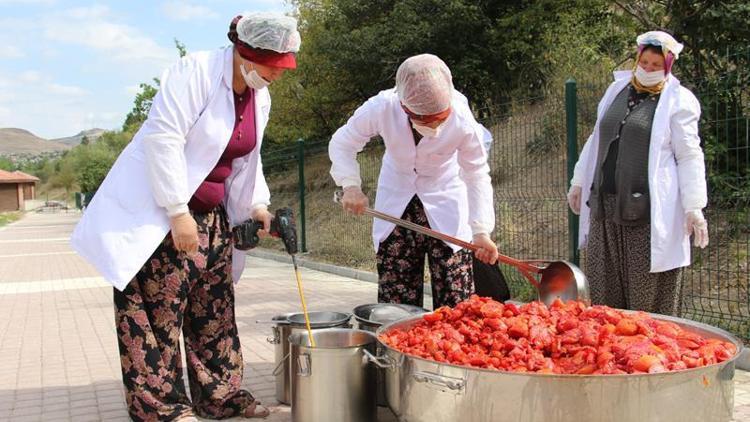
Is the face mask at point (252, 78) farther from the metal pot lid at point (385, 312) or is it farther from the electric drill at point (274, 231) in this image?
the metal pot lid at point (385, 312)

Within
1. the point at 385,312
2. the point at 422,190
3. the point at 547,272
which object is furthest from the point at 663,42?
the point at 385,312

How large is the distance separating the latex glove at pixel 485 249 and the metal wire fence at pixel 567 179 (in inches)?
94.2

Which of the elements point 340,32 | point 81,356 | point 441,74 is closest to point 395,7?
point 340,32

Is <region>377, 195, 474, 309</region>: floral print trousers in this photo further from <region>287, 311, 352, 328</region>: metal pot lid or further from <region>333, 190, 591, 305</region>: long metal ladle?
<region>287, 311, 352, 328</region>: metal pot lid

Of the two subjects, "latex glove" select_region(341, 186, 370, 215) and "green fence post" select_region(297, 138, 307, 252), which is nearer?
"latex glove" select_region(341, 186, 370, 215)

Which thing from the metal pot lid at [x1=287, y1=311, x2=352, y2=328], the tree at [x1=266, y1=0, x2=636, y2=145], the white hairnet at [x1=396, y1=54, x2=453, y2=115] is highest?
the tree at [x1=266, y1=0, x2=636, y2=145]

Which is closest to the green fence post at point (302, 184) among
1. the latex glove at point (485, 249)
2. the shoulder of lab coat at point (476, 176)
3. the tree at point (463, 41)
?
the tree at point (463, 41)

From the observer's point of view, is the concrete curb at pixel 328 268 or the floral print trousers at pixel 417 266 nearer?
the floral print trousers at pixel 417 266

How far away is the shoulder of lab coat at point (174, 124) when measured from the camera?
302 cm

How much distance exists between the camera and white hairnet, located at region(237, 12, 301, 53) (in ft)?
10.1

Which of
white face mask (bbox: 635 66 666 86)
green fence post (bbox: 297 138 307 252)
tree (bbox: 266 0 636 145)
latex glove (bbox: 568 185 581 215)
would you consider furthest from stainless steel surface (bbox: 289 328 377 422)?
tree (bbox: 266 0 636 145)

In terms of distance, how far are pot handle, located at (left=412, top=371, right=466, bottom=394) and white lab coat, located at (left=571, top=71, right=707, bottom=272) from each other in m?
1.76

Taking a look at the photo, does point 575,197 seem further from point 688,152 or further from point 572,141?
point 572,141

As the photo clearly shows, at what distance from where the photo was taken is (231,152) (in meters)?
3.37
